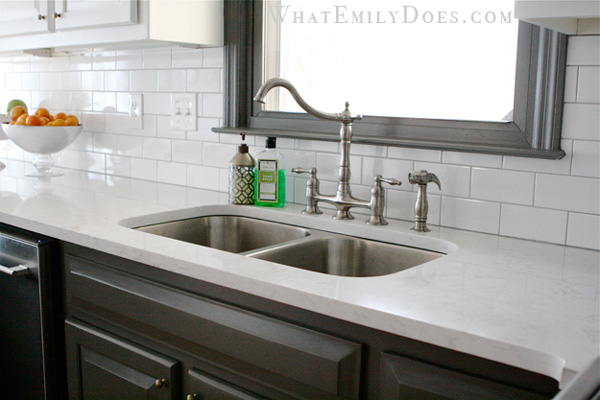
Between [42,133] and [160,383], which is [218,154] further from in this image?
[160,383]

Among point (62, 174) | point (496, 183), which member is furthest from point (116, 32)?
point (496, 183)

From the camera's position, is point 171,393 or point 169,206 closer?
point 171,393

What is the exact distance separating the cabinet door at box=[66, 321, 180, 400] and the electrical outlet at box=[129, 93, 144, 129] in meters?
1.06

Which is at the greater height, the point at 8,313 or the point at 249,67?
the point at 249,67

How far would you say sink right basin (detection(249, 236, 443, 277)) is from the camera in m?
1.54

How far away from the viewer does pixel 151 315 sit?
1412 millimetres

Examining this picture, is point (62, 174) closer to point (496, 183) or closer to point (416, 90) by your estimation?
point (416, 90)

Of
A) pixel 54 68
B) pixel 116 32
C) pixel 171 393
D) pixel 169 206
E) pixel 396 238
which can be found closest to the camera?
pixel 171 393

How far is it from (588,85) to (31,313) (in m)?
1.54

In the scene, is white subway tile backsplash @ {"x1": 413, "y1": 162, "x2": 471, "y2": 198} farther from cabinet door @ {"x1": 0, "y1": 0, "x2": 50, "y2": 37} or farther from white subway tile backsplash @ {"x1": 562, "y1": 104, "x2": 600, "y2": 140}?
cabinet door @ {"x1": 0, "y1": 0, "x2": 50, "y2": 37}

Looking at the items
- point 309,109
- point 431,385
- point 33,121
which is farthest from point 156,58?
point 431,385

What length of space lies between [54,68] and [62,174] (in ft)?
1.88

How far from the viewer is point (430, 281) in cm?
117

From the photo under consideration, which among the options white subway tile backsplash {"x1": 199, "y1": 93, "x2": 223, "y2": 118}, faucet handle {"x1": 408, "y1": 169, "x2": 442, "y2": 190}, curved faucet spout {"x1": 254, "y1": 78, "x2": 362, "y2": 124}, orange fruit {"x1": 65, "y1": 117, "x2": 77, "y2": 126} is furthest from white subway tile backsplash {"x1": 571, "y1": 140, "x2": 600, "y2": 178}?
orange fruit {"x1": 65, "y1": 117, "x2": 77, "y2": 126}
